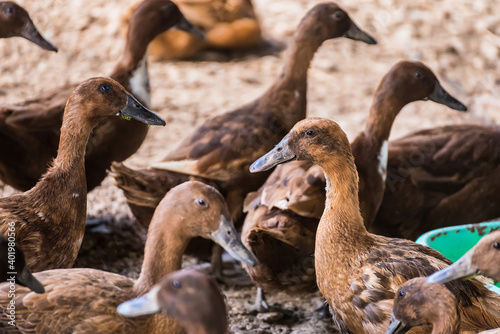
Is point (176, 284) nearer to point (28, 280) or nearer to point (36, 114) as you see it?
point (28, 280)

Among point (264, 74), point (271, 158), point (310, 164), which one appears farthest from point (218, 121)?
point (264, 74)

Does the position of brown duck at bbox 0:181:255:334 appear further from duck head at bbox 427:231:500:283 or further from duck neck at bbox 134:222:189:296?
duck head at bbox 427:231:500:283

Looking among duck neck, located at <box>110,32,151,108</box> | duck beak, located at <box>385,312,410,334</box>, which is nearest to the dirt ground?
duck neck, located at <box>110,32,151,108</box>

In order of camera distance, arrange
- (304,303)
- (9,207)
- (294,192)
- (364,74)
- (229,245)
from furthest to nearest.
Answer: (364,74) → (304,303) → (294,192) → (9,207) → (229,245)

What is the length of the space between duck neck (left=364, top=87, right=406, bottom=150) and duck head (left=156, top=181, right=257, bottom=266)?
1.50 m

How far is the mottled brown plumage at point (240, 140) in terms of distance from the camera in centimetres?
429

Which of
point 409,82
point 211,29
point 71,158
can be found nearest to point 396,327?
point 71,158

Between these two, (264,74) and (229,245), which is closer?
(229,245)

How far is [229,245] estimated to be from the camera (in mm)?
3102

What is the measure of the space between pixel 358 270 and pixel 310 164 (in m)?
1.03

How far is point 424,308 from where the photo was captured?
2736 millimetres

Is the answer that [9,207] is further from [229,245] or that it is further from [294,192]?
[294,192]

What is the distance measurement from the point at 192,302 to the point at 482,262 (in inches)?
43.2

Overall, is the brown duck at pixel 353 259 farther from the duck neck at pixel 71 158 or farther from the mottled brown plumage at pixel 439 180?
the mottled brown plumage at pixel 439 180
